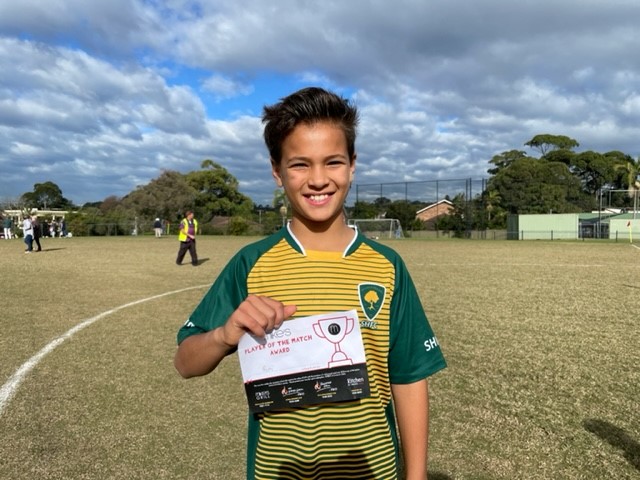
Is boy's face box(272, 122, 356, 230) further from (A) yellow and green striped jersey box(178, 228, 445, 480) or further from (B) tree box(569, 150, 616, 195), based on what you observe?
(B) tree box(569, 150, 616, 195)

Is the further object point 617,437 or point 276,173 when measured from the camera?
point 617,437

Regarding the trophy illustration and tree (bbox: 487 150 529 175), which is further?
tree (bbox: 487 150 529 175)

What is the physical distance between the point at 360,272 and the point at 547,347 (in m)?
6.16

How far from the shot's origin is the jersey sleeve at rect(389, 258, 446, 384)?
174cm

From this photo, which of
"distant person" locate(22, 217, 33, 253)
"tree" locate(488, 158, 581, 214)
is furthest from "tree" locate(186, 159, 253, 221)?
"distant person" locate(22, 217, 33, 253)

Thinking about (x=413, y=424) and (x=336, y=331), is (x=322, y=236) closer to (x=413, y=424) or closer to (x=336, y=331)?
(x=336, y=331)

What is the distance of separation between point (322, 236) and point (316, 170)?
9.2 inches

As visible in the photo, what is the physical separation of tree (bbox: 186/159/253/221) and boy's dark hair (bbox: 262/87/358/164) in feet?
209

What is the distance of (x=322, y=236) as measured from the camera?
179 cm

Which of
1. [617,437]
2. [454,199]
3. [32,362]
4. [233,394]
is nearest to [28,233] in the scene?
[32,362]

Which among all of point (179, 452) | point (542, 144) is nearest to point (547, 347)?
point (179, 452)

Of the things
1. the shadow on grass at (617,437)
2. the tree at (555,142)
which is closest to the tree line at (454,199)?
the tree at (555,142)

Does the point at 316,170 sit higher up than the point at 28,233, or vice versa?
the point at 316,170

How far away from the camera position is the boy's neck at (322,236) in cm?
178
